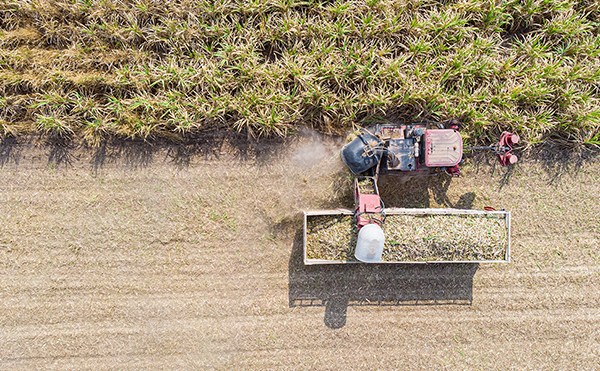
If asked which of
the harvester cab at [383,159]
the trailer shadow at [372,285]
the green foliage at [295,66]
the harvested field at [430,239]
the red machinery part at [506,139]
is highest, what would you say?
the green foliage at [295,66]

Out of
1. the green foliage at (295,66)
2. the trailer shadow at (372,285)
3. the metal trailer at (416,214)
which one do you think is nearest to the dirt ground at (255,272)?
the trailer shadow at (372,285)

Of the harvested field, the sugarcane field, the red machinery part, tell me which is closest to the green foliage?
the sugarcane field

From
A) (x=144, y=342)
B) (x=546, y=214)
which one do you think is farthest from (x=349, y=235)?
(x=144, y=342)

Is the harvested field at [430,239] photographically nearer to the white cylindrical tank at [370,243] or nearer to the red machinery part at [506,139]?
the white cylindrical tank at [370,243]

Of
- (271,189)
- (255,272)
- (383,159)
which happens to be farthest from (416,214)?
(255,272)

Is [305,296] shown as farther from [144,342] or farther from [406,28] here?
A: [406,28]

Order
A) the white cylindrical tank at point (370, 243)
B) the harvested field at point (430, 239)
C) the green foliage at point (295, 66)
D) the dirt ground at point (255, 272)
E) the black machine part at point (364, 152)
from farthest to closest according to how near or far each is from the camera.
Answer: the dirt ground at point (255, 272), the green foliage at point (295, 66), the harvested field at point (430, 239), the black machine part at point (364, 152), the white cylindrical tank at point (370, 243)
